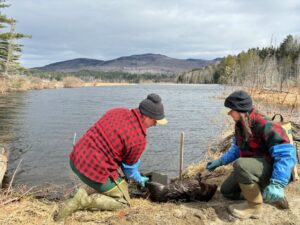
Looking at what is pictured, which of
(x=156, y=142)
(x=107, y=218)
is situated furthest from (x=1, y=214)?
(x=156, y=142)

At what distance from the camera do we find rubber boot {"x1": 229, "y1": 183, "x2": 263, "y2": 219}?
13.3ft

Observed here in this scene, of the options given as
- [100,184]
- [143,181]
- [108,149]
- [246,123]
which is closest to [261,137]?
[246,123]

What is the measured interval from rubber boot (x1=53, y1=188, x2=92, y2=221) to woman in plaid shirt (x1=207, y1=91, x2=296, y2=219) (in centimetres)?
191

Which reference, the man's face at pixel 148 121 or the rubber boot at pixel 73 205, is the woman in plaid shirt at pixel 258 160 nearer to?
the man's face at pixel 148 121

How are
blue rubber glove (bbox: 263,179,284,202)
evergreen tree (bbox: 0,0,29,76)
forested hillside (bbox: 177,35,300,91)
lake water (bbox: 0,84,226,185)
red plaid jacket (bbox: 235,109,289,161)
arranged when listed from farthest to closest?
evergreen tree (bbox: 0,0,29,76), forested hillside (bbox: 177,35,300,91), lake water (bbox: 0,84,226,185), red plaid jacket (bbox: 235,109,289,161), blue rubber glove (bbox: 263,179,284,202)

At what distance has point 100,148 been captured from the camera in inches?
157

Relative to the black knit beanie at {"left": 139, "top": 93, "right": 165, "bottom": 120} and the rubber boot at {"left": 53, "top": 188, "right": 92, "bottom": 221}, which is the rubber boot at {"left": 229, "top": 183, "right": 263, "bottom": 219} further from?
the rubber boot at {"left": 53, "top": 188, "right": 92, "bottom": 221}

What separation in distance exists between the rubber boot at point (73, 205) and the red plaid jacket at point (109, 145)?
278mm

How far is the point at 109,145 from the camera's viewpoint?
156 inches

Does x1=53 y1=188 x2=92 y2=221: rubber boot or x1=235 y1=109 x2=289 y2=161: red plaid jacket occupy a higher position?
x1=235 y1=109 x2=289 y2=161: red plaid jacket

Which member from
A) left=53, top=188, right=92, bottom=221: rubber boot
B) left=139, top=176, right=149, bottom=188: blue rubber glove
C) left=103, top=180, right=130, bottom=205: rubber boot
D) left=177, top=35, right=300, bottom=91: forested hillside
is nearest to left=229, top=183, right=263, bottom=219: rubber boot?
left=139, top=176, right=149, bottom=188: blue rubber glove

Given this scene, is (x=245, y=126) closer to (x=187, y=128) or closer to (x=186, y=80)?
(x=187, y=128)

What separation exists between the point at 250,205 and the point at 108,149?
197cm

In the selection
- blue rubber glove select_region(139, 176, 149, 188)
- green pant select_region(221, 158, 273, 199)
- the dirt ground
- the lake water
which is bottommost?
the lake water
